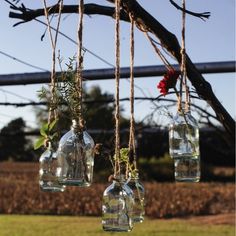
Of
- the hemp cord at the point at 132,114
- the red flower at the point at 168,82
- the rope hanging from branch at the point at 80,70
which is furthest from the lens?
the red flower at the point at 168,82

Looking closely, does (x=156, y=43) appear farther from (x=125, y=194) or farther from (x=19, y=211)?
(x=19, y=211)

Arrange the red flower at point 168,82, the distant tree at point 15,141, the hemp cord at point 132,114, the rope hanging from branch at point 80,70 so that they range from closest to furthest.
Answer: the rope hanging from branch at point 80,70, the hemp cord at point 132,114, the red flower at point 168,82, the distant tree at point 15,141

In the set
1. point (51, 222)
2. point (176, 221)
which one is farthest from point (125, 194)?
point (176, 221)

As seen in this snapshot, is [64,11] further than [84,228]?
No

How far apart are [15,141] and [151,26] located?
7.37m

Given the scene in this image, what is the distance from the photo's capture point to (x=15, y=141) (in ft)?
26.8

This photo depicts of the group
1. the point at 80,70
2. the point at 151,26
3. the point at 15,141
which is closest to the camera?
the point at 80,70

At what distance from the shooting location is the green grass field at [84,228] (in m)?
6.31

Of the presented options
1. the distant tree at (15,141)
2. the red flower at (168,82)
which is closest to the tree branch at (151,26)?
the red flower at (168,82)

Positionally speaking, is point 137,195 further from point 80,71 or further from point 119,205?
point 80,71

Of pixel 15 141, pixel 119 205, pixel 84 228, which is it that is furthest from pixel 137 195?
pixel 15 141

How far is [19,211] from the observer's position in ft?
29.9

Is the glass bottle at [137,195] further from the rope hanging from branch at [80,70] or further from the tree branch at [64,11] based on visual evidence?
the tree branch at [64,11]

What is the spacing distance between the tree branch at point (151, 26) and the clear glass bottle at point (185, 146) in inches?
8.0
